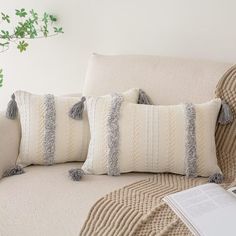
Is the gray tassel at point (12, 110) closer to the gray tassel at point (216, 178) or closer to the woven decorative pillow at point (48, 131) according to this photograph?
the woven decorative pillow at point (48, 131)

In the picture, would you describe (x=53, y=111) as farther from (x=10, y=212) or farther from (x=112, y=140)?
(x=10, y=212)

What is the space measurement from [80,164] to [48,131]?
0.17m

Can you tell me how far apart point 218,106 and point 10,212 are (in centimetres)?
74

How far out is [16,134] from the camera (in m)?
1.36

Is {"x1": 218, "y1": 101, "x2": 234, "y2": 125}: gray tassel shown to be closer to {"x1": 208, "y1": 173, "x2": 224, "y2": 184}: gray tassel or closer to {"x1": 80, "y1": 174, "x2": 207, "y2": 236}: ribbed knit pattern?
{"x1": 208, "y1": 173, "x2": 224, "y2": 184}: gray tassel

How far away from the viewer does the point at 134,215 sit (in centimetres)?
101

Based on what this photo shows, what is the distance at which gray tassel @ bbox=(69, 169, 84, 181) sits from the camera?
1.24 metres

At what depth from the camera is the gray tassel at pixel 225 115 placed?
51.6 inches

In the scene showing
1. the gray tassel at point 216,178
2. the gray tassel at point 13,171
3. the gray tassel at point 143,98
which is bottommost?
the gray tassel at point 216,178

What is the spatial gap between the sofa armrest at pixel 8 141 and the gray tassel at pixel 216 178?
659 millimetres

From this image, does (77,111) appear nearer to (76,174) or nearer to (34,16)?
(76,174)

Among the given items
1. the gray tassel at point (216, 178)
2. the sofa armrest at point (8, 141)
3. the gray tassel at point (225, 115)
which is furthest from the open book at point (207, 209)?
the sofa armrest at point (8, 141)

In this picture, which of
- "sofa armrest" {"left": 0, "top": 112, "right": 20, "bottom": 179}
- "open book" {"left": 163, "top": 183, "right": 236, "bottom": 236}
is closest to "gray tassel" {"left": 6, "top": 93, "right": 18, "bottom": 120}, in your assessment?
"sofa armrest" {"left": 0, "top": 112, "right": 20, "bottom": 179}

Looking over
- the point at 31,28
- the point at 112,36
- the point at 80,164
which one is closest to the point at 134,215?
the point at 80,164
